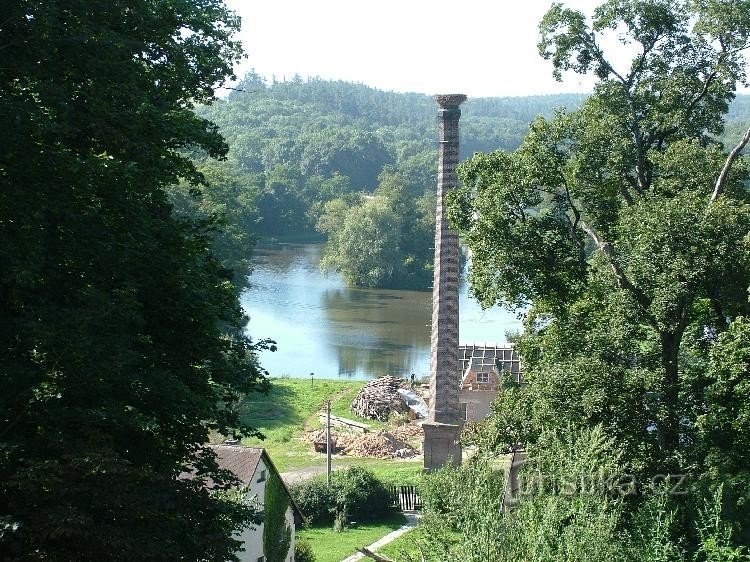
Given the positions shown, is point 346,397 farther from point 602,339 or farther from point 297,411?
point 602,339

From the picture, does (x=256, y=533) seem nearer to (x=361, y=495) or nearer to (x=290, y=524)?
(x=290, y=524)

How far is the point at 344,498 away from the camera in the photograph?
2859cm

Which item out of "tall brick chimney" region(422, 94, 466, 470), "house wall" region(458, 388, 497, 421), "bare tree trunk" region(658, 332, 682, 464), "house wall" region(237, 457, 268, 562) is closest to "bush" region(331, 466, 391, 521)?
"tall brick chimney" region(422, 94, 466, 470)

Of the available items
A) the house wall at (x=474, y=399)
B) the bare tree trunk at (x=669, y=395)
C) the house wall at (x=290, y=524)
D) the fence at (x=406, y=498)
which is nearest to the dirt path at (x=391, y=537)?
the fence at (x=406, y=498)

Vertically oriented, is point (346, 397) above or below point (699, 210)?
below

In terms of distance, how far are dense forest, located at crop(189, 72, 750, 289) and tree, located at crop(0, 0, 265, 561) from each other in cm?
282

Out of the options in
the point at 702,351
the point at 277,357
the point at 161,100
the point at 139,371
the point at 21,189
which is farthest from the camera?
the point at 277,357

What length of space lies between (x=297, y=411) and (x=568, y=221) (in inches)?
1041

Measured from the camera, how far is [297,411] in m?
41.4

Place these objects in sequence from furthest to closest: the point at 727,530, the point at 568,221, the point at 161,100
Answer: the point at 568,221, the point at 161,100, the point at 727,530

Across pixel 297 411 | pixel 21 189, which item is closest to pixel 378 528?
pixel 297 411

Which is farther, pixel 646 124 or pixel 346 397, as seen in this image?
pixel 346 397

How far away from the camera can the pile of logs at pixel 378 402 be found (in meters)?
40.5

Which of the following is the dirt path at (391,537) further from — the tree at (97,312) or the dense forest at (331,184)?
the tree at (97,312)
